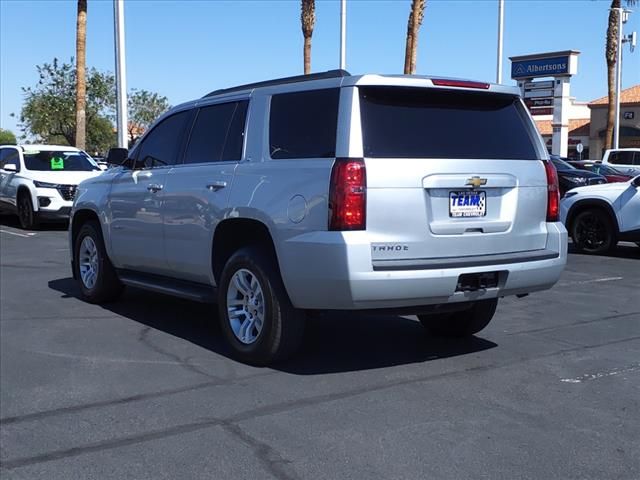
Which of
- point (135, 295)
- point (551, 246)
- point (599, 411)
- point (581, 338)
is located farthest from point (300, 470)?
point (135, 295)

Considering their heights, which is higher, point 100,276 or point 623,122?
point 623,122

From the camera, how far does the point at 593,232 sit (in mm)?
12641

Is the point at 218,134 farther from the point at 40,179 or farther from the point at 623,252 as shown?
the point at 40,179

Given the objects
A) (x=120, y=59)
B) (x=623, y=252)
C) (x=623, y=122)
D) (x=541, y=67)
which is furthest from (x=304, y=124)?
(x=623, y=122)

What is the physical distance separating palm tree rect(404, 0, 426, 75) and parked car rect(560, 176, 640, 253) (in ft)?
51.5

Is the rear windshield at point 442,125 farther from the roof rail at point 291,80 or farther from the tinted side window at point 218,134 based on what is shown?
the tinted side window at point 218,134

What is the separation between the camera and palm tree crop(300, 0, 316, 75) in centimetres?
2959

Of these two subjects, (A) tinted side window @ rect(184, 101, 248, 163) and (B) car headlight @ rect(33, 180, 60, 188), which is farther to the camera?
(B) car headlight @ rect(33, 180, 60, 188)

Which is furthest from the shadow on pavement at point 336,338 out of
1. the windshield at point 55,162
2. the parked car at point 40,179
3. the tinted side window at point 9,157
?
the tinted side window at point 9,157

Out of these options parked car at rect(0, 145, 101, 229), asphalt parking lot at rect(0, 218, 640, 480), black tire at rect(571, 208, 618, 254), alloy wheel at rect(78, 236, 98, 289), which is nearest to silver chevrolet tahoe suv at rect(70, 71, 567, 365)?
asphalt parking lot at rect(0, 218, 640, 480)

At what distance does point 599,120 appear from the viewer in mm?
56906

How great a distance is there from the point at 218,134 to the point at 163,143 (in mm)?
993

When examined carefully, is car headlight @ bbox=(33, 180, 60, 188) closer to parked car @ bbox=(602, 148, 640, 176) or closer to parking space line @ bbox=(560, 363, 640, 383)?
parking space line @ bbox=(560, 363, 640, 383)

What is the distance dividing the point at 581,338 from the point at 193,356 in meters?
3.32
